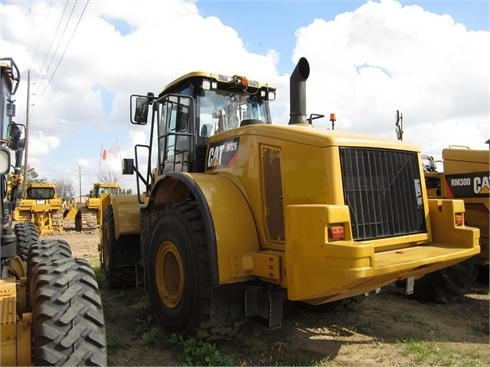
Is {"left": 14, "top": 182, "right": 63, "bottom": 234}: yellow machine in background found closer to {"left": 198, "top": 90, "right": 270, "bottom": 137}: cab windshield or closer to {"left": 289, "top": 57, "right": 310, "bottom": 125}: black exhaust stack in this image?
{"left": 198, "top": 90, "right": 270, "bottom": 137}: cab windshield

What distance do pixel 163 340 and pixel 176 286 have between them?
0.55 metres

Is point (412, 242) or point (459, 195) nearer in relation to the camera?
point (412, 242)

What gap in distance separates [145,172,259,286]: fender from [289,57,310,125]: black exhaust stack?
1.02 m

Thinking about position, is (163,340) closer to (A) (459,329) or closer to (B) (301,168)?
(B) (301,168)

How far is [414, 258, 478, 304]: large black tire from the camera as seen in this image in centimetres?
638

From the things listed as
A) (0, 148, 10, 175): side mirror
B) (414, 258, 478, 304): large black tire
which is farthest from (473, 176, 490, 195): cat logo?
(0, 148, 10, 175): side mirror

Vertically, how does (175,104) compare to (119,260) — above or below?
above

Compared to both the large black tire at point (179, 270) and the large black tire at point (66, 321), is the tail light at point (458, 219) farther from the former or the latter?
the large black tire at point (66, 321)

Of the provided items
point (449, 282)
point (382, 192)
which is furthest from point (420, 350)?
point (449, 282)

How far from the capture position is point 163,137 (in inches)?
246

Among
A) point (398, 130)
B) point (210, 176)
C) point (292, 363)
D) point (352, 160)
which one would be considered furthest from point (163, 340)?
point (398, 130)

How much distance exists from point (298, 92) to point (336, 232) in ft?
6.26

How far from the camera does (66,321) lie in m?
2.78

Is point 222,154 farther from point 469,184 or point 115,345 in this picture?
point 469,184
